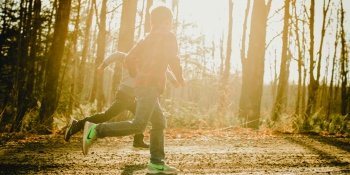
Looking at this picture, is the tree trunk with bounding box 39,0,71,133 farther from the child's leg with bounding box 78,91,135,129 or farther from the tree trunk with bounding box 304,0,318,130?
the tree trunk with bounding box 304,0,318,130

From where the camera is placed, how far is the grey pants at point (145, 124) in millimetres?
3852

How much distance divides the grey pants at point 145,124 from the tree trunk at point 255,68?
7500mm

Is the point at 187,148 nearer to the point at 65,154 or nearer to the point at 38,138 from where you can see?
the point at 65,154

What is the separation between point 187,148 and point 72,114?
18.6 ft

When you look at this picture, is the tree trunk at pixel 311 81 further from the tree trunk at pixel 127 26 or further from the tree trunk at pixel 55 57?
the tree trunk at pixel 55 57

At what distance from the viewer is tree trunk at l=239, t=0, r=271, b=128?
11.4 meters

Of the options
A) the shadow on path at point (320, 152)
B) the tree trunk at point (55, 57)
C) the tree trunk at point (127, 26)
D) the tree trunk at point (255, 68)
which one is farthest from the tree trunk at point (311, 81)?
the tree trunk at point (55, 57)

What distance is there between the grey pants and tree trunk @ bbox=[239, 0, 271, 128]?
7500mm

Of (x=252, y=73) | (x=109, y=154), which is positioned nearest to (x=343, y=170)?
(x=109, y=154)

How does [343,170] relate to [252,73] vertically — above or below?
below

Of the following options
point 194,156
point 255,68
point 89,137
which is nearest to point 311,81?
point 255,68

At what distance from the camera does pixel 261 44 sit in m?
11.5

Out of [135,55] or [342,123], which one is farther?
[342,123]

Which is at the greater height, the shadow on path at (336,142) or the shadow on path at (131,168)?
the shadow on path at (336,142)
